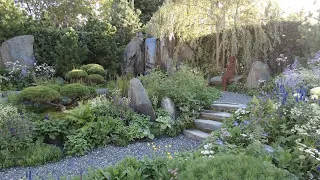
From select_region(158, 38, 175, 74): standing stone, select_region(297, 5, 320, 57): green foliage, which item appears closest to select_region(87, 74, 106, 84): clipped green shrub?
select_region(158, 38, 175, 74): standing stone

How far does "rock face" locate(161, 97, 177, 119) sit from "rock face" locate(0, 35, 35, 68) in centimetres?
666

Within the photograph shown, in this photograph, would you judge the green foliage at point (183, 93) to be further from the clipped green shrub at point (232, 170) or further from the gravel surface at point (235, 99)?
the clipped green shrub at point (232, 170)

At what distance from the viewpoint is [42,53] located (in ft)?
32.3

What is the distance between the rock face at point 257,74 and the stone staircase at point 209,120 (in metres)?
2.41

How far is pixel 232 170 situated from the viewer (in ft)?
6.19

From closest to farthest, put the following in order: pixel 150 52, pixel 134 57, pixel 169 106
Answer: pixel 169 106 → pixel 150 52 → pixel 134 57

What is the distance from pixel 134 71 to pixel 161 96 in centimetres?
606

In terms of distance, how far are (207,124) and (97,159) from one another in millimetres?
2124

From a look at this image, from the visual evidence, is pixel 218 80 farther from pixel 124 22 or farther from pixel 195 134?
pixel 124 22

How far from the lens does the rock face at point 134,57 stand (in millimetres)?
11055

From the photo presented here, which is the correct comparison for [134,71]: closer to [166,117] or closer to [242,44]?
[242,44]

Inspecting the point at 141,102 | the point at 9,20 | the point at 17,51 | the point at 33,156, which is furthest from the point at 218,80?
the point at 9,20

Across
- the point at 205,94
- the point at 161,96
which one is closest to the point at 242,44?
the point at 205,94

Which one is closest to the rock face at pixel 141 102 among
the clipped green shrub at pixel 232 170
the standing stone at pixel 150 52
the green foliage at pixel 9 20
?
the clipped green shrub at pixel 232 170
